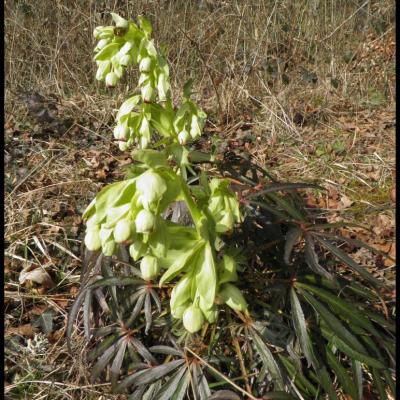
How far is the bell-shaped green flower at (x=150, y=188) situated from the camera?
0.80 metres

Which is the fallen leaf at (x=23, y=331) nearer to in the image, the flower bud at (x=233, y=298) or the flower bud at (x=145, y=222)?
the flower bud at (x=233, y=298)

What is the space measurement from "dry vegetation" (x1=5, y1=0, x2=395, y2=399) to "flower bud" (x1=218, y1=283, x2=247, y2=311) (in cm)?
57

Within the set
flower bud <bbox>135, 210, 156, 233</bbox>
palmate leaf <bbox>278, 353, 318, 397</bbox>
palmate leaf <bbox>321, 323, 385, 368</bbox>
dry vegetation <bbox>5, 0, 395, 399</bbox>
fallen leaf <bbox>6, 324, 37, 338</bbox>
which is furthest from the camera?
dry vegetation <bbox>5, 0, 395, 399</bbox>

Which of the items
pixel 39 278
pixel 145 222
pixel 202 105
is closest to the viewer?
pixel 145 222

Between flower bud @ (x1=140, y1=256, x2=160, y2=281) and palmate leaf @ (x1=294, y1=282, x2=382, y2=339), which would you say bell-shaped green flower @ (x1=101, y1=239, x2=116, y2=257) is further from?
palmate leaf @ (x1=294, y1=282, x2=382, y2=339)

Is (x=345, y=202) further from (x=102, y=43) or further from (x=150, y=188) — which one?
(x=150, y=188)

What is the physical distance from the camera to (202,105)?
301 centimetres

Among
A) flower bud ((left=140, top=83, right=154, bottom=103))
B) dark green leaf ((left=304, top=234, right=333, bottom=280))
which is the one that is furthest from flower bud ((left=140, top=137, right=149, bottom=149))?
dark green leaf ((left=304, top=234, right=333, bottom=280))

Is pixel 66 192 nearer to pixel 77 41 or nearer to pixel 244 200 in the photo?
pixel 244 200

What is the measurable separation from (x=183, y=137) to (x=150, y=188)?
38cm

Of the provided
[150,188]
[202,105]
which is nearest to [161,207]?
[150,188]

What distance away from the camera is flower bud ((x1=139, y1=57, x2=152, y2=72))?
1.09 meters

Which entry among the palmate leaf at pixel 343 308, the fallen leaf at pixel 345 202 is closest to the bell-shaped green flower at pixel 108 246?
the palmate leaf at pixel 343 308

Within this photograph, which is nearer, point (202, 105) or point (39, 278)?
point (39, 278)
